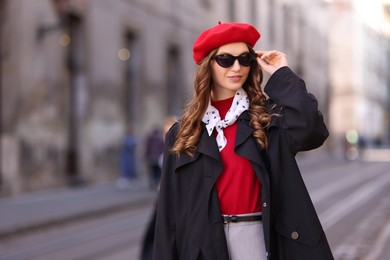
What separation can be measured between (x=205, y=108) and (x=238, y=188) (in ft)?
1.24

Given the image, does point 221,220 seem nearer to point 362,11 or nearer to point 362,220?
point 362,220

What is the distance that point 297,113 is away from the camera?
2592 millimetres

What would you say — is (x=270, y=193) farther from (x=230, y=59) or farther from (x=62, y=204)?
(x=62, y=204)

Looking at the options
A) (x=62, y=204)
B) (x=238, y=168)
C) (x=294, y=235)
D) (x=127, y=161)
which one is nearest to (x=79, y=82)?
(x=127, y=161)

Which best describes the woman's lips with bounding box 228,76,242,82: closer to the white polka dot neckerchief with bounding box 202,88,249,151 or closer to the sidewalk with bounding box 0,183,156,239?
the white polka dot neckerchief with bounding box 202,88,249,151

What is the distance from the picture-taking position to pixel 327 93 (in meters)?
49.6

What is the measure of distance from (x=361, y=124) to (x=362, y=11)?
12074 millimetres

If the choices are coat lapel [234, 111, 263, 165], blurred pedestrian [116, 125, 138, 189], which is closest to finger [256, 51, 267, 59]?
coat lapel [234, 111, 263, 165]

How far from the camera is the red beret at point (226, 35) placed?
8.75ft

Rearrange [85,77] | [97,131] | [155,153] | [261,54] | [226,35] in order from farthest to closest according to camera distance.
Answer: [97,131] → [85,77] → [155,153] → [261,54] → [226,35]

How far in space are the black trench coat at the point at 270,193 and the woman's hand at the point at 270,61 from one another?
0.30 feet

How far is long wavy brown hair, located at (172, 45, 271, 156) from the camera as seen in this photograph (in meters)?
2.63

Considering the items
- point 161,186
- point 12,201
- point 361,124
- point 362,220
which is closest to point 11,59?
point 12,201

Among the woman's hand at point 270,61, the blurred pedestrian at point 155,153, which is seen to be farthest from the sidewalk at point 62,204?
the woman's hand at point 270,61
